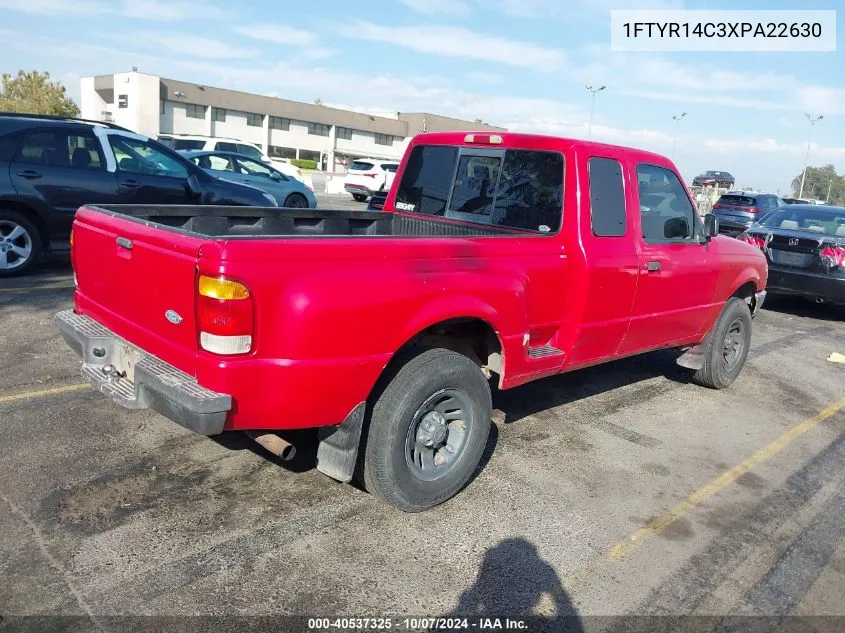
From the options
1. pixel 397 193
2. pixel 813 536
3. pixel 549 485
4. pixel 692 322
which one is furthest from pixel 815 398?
pixel 397 193

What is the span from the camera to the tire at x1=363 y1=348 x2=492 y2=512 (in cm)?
339

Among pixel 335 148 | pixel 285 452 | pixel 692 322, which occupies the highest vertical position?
pixel 335 148

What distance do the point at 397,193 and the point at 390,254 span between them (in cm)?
237

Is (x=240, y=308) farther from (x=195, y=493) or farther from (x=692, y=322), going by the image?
(x=692, y=322)

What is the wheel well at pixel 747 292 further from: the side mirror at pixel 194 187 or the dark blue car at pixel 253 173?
the dark blue car at pixel 253 173

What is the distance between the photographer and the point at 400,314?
3.26 m

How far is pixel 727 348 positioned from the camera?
6414 mm

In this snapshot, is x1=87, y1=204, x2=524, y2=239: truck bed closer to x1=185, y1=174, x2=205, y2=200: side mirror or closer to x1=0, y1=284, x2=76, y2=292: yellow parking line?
x1=0, y1=284, x2=76, y2=292: yellow parking line

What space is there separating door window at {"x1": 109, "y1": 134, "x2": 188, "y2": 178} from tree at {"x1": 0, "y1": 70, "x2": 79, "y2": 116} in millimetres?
52051

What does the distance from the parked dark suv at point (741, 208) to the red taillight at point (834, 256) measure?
389 inches

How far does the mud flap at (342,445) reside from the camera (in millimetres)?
3303

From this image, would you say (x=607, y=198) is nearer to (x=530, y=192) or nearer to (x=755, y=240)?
(x=530, y=192)

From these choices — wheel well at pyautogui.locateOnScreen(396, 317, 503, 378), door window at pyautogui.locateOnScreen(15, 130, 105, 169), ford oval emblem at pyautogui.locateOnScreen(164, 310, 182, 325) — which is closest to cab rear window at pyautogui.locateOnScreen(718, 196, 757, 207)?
door window at pyautogui.locateOnScreen(15, 130, 105, 169)

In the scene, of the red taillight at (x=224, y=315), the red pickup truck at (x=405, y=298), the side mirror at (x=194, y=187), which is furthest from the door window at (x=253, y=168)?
the red taillight at (x=224, y=315)
